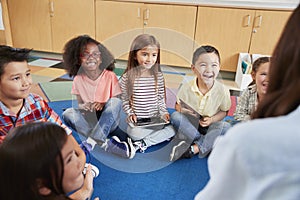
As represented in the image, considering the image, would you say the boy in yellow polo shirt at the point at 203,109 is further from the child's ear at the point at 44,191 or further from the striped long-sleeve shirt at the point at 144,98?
the child's ear at the point at 44,191

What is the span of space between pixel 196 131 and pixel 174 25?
1.32 meters

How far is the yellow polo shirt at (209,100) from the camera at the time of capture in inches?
52.8

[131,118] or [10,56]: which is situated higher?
[10,56]

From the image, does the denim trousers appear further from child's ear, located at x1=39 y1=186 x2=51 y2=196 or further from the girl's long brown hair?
child's ear, located at x1=39 y1=186 x2=51 y2=196

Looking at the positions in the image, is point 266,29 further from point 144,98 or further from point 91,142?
point 91,142

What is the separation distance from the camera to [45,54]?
2.83m

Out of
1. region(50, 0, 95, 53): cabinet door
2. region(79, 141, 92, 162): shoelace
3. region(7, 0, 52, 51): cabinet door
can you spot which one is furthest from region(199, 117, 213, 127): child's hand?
region(7, 0, 52, 51): cabinet door

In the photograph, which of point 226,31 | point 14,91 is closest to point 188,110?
point 14,91

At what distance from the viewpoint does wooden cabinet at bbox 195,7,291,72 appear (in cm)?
222

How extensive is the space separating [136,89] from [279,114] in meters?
1.02

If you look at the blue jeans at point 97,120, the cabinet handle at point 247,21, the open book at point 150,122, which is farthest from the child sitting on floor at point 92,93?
the cabinet handle at point 247,21

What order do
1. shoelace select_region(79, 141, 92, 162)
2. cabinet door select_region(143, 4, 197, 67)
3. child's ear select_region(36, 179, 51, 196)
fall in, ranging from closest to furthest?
child's ear select_region(36, 179, 51, 196) → shoelace select_region(79, 141, 92, 162) → cabinet door select_region(143, 4, 197, 67)

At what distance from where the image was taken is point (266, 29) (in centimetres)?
224

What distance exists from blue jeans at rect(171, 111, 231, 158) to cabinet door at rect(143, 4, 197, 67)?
1.02 m
